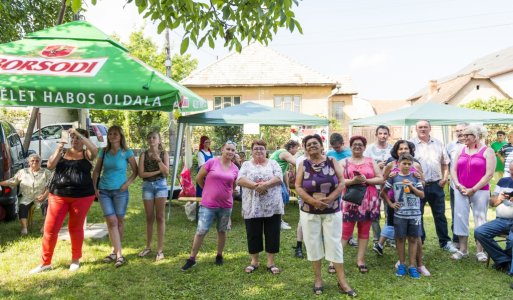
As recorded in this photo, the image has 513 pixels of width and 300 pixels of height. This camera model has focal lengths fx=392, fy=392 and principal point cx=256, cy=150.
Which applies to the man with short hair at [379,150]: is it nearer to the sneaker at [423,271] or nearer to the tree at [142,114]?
the sneaker at [423,271]

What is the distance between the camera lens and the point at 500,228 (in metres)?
4.91

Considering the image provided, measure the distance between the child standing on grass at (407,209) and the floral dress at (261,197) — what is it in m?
1.42

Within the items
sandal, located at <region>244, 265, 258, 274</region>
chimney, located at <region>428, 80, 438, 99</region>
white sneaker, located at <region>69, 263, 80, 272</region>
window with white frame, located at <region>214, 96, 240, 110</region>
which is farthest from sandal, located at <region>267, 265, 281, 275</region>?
chimney, located at <region>428, 80, 438, 99</region>

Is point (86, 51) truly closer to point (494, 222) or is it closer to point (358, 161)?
point (358, 161)

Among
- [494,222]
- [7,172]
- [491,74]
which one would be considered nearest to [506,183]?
[494,222]

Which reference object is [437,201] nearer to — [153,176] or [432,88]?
[153,176]

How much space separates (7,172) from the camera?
608 cm

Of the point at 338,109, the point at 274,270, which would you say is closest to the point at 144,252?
the point at 274,270

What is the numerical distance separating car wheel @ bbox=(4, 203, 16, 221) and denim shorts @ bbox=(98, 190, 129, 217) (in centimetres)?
266

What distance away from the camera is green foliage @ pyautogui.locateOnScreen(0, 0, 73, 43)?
30.8 feet

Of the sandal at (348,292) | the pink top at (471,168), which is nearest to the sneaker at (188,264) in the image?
the sandal at (348,292)

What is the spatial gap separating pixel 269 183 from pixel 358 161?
3.75 ft

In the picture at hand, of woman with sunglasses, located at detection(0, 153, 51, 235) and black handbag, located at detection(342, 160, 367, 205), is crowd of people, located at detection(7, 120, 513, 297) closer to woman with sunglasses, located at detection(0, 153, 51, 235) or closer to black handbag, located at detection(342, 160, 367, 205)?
black handbag, located at detection(342, 160, 367, 205)

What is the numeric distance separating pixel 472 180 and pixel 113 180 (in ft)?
15.3
